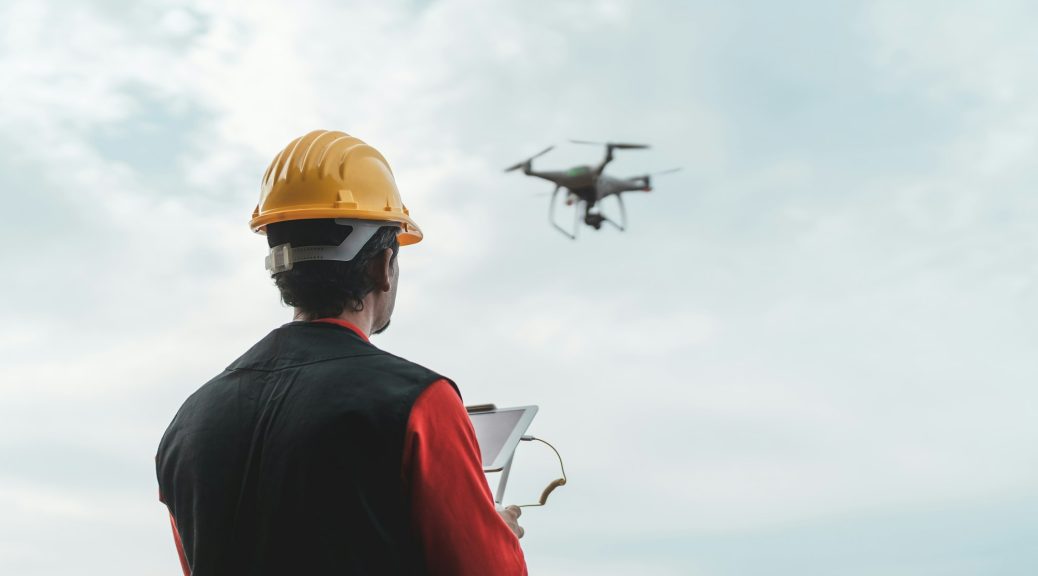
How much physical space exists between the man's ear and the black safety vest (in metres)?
0.25

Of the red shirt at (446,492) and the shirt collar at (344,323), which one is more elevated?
the shirt collar at (344,323)

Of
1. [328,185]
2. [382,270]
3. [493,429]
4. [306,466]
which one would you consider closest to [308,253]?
[382,270]

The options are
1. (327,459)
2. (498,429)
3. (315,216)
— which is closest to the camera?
(327,459)

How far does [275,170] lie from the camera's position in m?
3.42

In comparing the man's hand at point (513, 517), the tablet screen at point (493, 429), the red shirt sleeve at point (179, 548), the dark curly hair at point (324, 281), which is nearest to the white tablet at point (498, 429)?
the tablet screen at point (493, 429)

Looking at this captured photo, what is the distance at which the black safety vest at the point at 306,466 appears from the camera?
253cm

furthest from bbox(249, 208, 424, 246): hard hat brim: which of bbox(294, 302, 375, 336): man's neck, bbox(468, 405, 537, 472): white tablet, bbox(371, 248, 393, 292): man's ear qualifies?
bbox(468, 405, 537, 472): white tablet

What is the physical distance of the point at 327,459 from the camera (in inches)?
101

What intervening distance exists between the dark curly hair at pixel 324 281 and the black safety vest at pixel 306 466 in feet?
0.37

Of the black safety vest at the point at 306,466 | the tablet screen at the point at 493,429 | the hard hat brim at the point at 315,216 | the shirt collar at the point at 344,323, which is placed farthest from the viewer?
the tablet screen at the point at 493,429

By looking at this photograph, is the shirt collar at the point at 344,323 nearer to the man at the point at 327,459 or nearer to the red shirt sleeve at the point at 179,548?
the man at the point at 327,459

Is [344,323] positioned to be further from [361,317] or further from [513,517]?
[513,517]

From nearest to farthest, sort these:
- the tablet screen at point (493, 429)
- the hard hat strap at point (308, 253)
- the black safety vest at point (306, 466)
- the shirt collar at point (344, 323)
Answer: the black safety vest at point (306, 466), the shirt collar at point (344, 323), the hard hat strap at point (308, 253), the tablet screen at point (493, 429)

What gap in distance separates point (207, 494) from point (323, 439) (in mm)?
441
